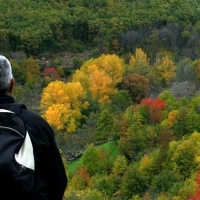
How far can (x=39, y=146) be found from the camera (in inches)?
158

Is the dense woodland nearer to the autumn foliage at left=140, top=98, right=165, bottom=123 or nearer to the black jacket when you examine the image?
the autumn foliage at left=140, top=98, right=165, bottom=123

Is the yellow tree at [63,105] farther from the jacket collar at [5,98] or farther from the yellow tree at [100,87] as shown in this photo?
the jacket collar at [5,98]

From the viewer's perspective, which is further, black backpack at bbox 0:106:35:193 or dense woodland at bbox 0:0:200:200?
dense woodland at bbox 0:0:200:200

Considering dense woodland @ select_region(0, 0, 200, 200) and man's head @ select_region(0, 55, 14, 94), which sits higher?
man's head @ select_region(0, 55, 14, 94)

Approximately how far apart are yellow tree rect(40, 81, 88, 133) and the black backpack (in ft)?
112

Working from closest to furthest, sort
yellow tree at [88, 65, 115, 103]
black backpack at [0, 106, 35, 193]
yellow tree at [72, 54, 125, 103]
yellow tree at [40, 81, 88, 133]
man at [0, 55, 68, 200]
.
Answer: black backpack at [0, 106, 35, 193] → man at [0, 55, 68, 200] → yellow tree at [40, 81, 88, 133] → yellow tree at [88, 65, 115, 103] → yellow tree at [72, 54, 125, 103]

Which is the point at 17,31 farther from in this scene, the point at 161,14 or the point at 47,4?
the point at 161,14

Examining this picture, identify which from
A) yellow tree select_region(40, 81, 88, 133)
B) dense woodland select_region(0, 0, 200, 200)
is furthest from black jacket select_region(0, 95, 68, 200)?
yellow tree select_region(40, 81, 88, 133)

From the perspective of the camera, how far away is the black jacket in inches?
157

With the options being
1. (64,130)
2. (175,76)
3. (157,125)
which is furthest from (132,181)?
(175,76)

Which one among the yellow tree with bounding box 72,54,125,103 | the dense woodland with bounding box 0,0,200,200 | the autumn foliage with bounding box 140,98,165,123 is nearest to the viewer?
the dense woodland with bounding box 0,0,200,200

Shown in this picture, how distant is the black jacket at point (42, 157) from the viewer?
13.1ft

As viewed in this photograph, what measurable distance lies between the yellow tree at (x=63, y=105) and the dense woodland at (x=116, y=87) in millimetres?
80

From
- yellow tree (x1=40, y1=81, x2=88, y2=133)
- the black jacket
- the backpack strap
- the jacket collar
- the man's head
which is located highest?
the man's head
